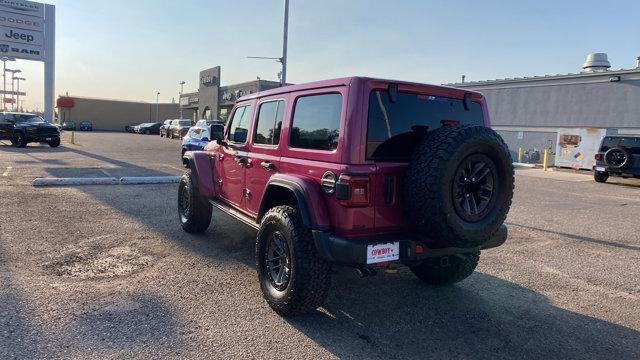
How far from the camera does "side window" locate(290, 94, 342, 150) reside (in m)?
3.71

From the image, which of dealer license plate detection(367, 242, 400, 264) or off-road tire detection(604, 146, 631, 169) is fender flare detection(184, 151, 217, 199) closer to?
dealer license plate detection(367, 242, 400, 264)

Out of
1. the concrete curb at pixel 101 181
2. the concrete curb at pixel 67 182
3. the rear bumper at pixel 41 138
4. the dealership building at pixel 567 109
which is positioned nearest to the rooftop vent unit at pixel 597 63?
the dealership building at pixel 567 109

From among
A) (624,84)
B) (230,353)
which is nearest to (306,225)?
(230,353)

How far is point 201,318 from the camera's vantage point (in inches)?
149

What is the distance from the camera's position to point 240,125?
550cm

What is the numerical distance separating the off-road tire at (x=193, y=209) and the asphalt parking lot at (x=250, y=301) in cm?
18

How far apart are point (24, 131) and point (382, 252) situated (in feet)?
76.4

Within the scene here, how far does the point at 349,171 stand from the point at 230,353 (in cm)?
160

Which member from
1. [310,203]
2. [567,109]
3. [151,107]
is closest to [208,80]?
[151,107]

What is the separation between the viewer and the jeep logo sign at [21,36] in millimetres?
24672

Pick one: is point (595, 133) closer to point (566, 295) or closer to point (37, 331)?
point (566, 295)

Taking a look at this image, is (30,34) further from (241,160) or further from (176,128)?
(241,160)

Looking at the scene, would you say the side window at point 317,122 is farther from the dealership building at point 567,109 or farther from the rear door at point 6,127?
the rear door at point 6,127

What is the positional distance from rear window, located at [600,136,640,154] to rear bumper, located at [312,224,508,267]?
15243 mm
